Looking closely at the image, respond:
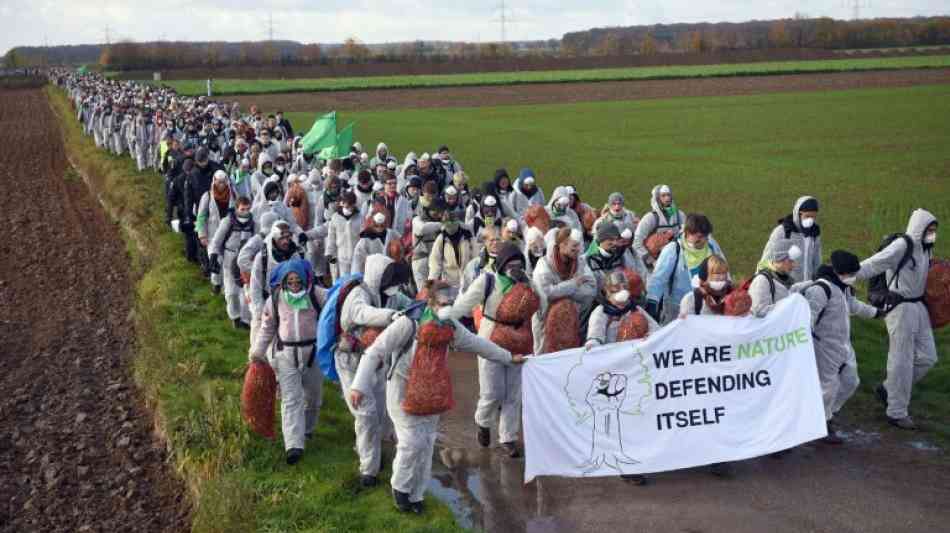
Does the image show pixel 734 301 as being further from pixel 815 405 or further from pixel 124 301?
pixel 124 301

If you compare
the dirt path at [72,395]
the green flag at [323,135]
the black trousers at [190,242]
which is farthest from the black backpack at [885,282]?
the green flag at [323,135]

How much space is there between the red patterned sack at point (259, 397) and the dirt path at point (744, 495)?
67.3 inches

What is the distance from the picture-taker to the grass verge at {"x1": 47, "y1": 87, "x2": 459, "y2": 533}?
833 cm

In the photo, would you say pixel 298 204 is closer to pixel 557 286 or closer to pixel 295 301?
pixel 295 301

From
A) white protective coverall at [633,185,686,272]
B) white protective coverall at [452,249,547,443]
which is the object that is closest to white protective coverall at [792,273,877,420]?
white protective coverall at [452,249,547,443]

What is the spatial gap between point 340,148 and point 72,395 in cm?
1126

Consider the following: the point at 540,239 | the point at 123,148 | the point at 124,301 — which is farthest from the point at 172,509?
the point at 123,148

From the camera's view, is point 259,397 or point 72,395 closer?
point 259,397

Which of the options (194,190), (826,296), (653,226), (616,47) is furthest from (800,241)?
(616,47)

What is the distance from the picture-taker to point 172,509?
9.62 m

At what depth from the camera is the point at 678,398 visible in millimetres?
9266

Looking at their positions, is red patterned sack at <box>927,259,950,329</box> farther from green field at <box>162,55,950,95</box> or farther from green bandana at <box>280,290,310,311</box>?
green field at <box>162,55,950,95</box>

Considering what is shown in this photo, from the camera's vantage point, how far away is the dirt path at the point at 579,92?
70.2m

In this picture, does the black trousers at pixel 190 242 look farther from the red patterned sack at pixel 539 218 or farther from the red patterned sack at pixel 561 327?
the red patterned sack at pixel 561 327
